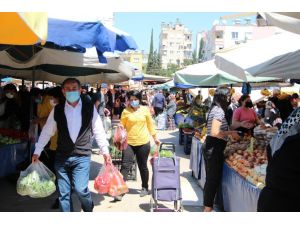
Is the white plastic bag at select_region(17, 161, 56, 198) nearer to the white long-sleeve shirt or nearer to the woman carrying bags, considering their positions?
the white long-sleeve shirt

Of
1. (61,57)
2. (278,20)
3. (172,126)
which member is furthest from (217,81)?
(172,126)

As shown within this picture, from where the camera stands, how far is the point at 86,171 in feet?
14.1

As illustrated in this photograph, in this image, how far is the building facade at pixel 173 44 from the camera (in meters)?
144

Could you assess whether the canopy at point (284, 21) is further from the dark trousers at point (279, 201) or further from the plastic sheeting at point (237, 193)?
the plastic sheeting at point (237, 193)

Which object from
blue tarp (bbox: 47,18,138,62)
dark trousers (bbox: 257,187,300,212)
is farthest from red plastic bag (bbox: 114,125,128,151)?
dark trousers (bbox: 257,187,300,212)

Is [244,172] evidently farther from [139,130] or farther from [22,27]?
[22,27]

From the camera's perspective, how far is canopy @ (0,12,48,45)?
2.10m

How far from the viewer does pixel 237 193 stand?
4.86 metres

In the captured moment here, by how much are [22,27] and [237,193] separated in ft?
11.8

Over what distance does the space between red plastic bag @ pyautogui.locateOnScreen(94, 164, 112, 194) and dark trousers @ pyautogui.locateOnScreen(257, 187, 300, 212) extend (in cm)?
249

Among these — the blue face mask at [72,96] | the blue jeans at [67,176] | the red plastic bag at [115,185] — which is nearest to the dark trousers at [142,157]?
the red plastic bag at [115,185]

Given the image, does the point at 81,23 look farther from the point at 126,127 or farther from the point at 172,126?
the point at 172,126
